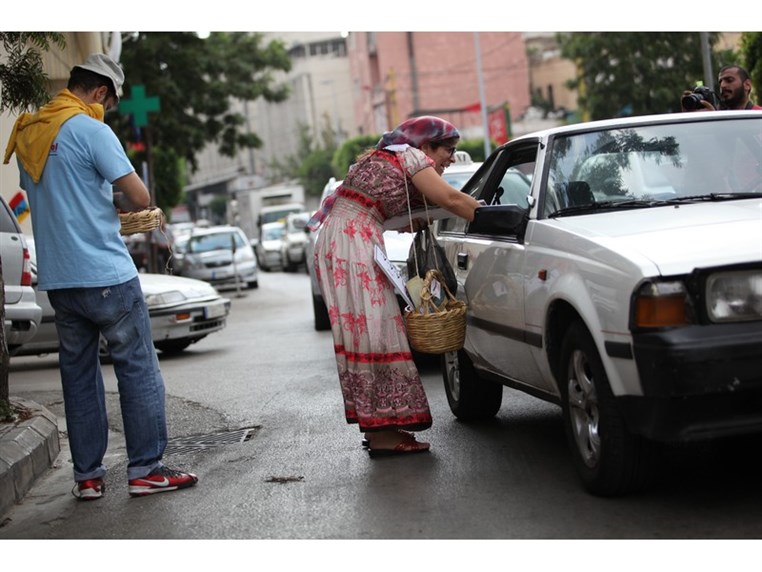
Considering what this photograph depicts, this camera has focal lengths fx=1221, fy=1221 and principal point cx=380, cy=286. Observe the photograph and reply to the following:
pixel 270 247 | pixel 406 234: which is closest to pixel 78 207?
pixel 406 234

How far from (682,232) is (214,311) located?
370 inches

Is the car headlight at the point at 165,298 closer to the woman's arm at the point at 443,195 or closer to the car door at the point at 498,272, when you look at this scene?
the car door at the point at 498,272

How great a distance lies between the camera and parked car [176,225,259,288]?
99.0 ft

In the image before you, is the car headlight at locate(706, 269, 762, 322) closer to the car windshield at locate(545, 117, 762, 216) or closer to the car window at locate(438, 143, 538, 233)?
the car windshield at locate(545, 117, 762, 216)

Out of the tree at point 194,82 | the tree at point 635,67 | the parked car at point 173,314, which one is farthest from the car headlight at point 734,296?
the tree at point 635,67

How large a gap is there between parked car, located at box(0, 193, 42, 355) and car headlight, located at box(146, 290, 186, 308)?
2378mm

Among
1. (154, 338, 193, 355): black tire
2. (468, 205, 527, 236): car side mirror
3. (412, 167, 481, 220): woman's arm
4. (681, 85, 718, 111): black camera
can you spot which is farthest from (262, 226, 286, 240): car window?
(468, 205, 527, 236): car side mirror

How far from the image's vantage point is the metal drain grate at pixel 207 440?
7.48 metres

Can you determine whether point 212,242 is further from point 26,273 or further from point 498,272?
point 498,272

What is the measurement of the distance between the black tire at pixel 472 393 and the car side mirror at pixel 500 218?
1.43 m

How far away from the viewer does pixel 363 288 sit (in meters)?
6.50

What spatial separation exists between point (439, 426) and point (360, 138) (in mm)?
60876
